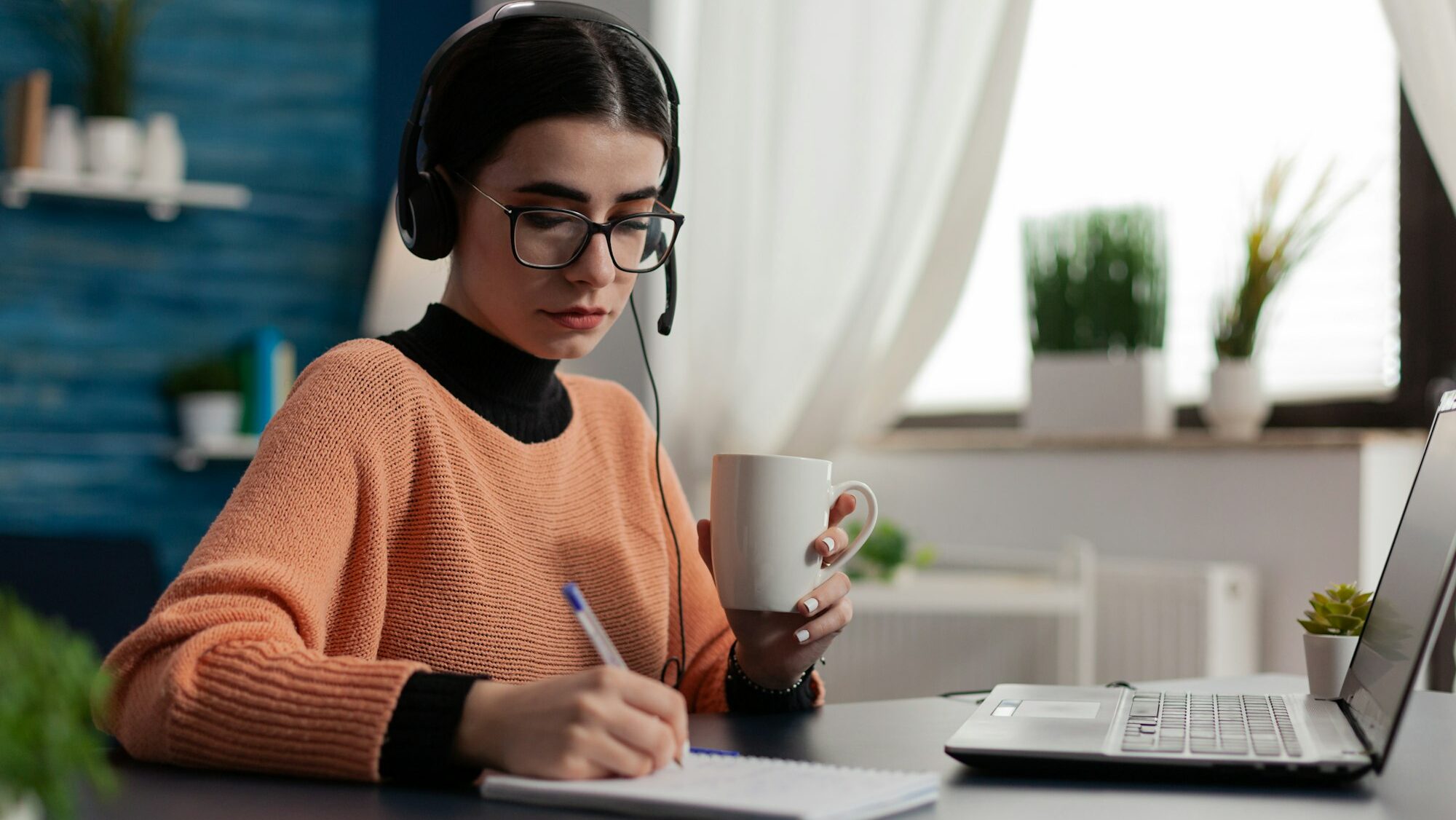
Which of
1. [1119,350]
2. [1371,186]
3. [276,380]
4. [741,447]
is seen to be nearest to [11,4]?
[276,380]

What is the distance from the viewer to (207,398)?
133 inches

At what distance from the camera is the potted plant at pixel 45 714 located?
397 mm

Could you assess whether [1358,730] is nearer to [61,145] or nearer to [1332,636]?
[1332,636]

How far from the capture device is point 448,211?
1.12 m

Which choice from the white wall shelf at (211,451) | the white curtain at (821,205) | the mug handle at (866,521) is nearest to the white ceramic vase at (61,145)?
the white wall shelf at (211,451)

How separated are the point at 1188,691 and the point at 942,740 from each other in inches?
12.4

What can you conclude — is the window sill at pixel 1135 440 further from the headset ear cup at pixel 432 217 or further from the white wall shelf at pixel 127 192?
the white wall shelf at pixel 127 192

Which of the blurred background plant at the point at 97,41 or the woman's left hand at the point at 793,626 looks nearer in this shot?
the woman's left hand at the point at 793,626

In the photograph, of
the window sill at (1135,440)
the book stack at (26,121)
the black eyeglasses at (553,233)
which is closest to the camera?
the black eyeglasses at (553,233)

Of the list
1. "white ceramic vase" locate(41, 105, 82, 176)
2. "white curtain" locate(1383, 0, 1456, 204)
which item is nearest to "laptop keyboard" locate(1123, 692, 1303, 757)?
"white curtain" locate(1383, 0, 1456, 204)

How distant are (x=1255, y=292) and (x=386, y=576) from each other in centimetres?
159

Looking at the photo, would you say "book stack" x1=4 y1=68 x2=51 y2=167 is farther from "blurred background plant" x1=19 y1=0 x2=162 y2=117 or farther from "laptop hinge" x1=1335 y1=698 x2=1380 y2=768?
"laptop hinge" x1=1335 y1=698 x2=1380 y2=768

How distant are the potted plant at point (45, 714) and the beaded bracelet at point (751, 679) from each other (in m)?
0.75

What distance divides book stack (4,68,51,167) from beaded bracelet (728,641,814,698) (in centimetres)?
273
